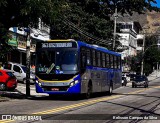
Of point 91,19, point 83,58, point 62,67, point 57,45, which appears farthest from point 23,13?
point 91,19

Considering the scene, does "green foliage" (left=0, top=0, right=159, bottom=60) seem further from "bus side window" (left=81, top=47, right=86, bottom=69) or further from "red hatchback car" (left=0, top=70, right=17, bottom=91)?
"bus side window" (left=81, top=47, right=86, bottom=69)

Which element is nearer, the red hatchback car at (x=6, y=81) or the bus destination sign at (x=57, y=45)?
the bus destination sign at (x=57, y=45)

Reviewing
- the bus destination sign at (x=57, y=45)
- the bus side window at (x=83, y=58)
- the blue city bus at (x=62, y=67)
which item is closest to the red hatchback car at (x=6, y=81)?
the blue city bus at (x=62, y=67)

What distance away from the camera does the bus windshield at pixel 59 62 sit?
21.5 meters

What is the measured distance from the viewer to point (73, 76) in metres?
21.5

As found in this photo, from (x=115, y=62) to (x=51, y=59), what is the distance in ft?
Answer: 31.5

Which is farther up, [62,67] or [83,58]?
[83,58]

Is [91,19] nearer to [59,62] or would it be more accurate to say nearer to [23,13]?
[59,62]

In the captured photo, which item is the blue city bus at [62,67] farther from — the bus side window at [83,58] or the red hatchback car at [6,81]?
the red hatchback car at [6,81]

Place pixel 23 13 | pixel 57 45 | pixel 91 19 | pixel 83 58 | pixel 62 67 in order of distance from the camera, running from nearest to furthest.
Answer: pixel 23 13
pixel 62 67
pixel 57 45
pixel 83 58
pixel 91 19

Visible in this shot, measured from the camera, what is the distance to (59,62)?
70.7ft

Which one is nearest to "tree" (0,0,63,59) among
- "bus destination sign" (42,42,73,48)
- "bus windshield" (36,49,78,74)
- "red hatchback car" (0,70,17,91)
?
"bus destination sign" (42,42,73,48)

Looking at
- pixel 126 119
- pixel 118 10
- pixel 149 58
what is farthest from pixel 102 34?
pixel 149 58

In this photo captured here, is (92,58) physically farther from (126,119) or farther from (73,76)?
(126,119)
